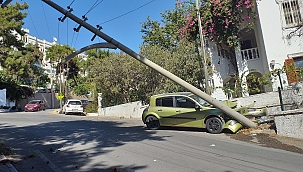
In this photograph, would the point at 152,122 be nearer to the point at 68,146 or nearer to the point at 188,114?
the point at 188,114

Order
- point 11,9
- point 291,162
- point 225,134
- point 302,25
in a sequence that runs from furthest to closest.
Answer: point 11,9, point 302,25, point 225,134, point 291,162

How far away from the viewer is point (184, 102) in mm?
10648

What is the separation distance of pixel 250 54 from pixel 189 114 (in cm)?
1066

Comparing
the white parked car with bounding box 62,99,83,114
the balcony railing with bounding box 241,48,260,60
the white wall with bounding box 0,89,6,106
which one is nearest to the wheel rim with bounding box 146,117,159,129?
the balcony railing with bounding box 241,48,260,60

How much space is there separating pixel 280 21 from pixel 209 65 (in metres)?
5.91

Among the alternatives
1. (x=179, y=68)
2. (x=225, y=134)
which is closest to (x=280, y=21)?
(x=179, y=68)

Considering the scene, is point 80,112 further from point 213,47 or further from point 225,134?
point 225,134

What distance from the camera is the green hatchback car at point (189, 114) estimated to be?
9758mm

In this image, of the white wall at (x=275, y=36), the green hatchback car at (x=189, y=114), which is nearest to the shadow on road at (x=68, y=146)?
the green hatchback car at (x=189, y=114)

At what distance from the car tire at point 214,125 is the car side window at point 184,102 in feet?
3.01

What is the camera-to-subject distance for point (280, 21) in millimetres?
16141

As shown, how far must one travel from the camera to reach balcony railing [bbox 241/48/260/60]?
60.8 feet

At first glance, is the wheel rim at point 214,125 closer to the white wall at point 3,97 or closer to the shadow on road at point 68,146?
the shadow on road at point 68,146

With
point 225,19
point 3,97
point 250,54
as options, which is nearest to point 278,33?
point 250,54
